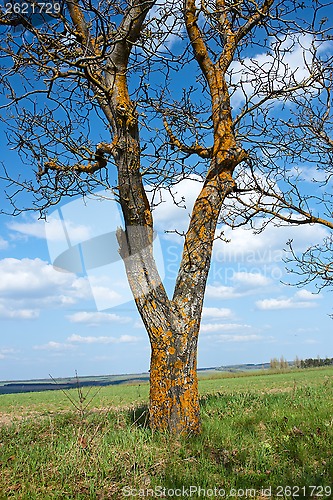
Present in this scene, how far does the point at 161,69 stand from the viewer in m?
8.31

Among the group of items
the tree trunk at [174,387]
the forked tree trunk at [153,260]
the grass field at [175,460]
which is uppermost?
the forked tree trunk at [153,260]

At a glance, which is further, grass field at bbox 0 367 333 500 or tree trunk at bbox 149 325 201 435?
tree trunk at bbox 149 325 201 435

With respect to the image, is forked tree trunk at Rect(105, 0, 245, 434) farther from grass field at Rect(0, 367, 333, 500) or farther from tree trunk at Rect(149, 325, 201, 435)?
grass field at Rect(0, 367, 333, 500)

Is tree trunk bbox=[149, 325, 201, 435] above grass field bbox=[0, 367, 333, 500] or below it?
above

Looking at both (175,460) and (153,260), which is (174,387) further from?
(153,260)

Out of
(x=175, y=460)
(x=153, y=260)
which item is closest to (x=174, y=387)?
(x=175, y=460)

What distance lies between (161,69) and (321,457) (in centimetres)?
692

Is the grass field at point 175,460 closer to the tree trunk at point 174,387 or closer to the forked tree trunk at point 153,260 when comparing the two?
the tree trunk at point 174,387

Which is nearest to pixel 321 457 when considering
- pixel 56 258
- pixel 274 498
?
pixel 274 498

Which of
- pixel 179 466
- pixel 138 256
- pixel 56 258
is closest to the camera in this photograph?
pixel 179 466

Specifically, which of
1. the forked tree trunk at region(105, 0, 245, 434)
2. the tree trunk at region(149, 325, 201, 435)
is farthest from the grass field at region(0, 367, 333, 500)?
the forked tree trunk at region(105, 0, 245, 434)

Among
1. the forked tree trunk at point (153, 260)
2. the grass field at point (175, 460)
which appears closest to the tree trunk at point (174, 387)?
the forked tree trunk at point (153, 260)

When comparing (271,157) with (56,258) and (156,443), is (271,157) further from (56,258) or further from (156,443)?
(156,443)

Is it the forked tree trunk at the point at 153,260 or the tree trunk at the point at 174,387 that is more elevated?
the forked tree trunk at the point at 153,260
